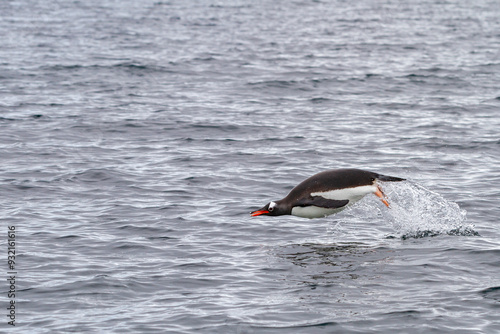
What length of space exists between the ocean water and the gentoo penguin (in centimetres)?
46

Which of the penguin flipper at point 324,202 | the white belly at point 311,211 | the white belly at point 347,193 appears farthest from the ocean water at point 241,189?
the white belly at point 347,193

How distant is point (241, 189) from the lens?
Result: 14.8 meters

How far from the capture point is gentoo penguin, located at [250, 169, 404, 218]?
1188 cm

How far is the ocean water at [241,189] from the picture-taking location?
9.27 metres

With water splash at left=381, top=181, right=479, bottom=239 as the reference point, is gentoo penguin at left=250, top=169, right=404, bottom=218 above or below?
above

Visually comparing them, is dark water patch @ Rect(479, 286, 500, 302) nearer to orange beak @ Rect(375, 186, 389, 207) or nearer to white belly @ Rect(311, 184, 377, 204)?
orange beak @ Rect(375, 186, 389, 207)

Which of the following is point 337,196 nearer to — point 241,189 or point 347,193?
point 347,193

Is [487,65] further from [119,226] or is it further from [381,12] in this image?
[381,12]

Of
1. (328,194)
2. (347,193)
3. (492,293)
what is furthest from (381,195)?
(492,293)

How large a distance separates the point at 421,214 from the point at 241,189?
11.7ft

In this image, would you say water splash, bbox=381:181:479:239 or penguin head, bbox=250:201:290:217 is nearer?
penguin head, bbox=250:201:290:217

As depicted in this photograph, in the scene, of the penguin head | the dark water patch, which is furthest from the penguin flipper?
the dark water patch

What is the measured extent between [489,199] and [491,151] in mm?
3936

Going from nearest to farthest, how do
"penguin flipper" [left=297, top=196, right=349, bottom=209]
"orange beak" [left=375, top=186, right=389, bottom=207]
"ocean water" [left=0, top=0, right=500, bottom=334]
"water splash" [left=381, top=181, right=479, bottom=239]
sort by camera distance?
1. "ocean water" [left=0, top=0, right=500, bottom=334]
2. "penguin flipper" [left=297, top=196, right=349, bottom=209]
3. "orange beak" [left=375, top=186, right=389, bottom=207]
4. "water splash" [left=381, top=181, right=479, bottom=239]
